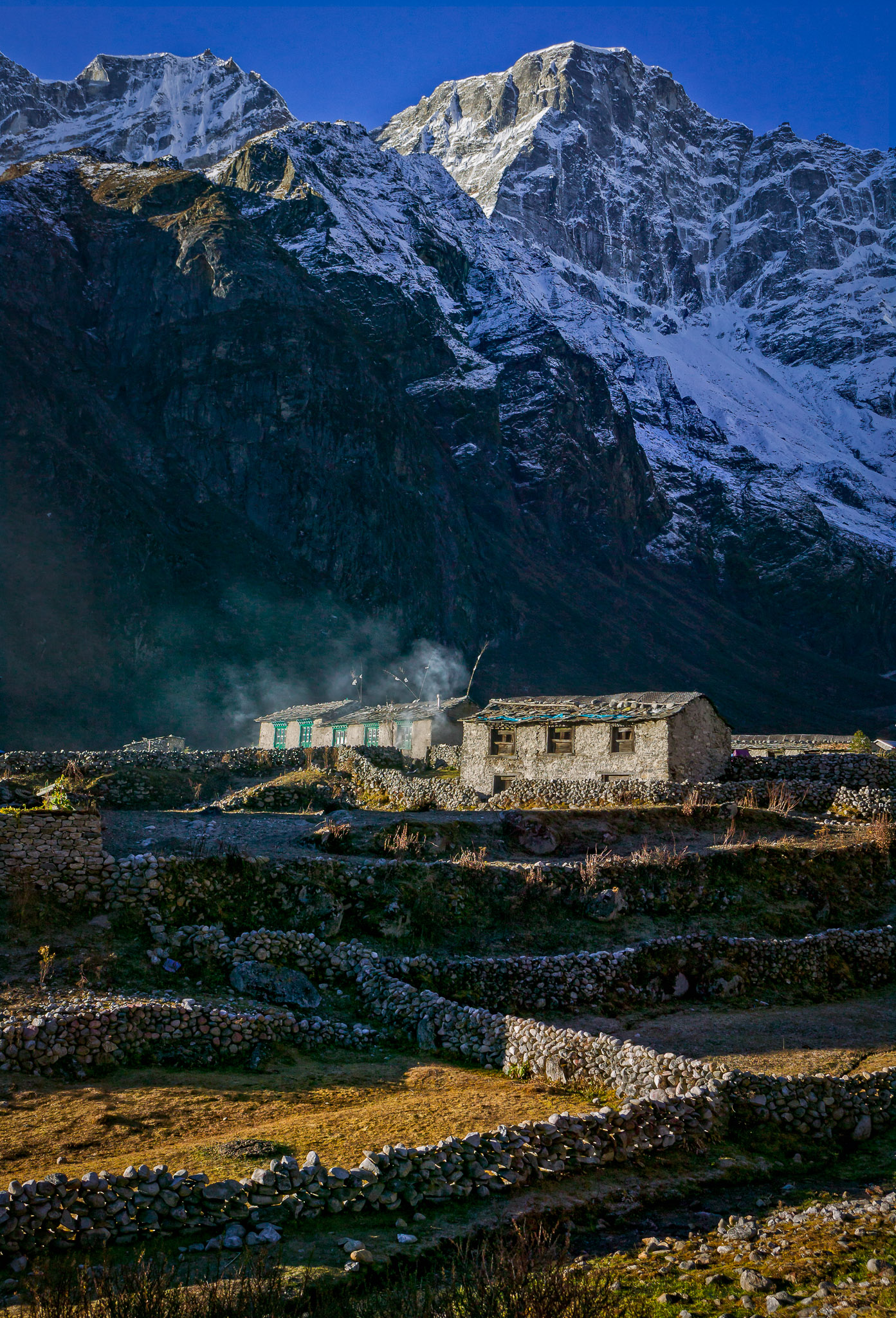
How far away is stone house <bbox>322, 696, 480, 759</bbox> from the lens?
4681 cm

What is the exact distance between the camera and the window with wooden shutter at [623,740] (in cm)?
3262

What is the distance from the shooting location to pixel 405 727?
48.6 meters

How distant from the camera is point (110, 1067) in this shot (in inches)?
495

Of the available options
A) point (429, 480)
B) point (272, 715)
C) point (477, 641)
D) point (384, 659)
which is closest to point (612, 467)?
point (429, 480)

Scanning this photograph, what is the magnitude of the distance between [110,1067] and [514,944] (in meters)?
8.17

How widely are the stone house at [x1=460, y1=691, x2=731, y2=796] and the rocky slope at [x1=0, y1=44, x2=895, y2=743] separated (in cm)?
5254

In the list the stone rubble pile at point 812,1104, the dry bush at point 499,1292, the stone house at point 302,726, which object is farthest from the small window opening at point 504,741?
the dry bush at point 499,1292

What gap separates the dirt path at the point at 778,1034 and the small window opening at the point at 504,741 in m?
19.1

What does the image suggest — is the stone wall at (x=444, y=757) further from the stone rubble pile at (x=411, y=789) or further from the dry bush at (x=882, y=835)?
the dry bush at (x=882, y=835)

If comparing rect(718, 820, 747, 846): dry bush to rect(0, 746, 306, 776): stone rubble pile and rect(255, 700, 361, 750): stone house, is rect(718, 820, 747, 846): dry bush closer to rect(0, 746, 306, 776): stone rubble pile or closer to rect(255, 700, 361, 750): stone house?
rect(0, 746, 306, 776): stone rubble pile

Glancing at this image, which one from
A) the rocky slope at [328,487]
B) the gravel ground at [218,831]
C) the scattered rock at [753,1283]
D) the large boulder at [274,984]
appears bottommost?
the scattered rock at [753,1283]

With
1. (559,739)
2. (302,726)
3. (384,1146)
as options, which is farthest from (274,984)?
(302,726)

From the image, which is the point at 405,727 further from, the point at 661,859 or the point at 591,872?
the point at 591,872

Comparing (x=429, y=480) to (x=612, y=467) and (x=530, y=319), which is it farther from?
(x=530, y=319)
